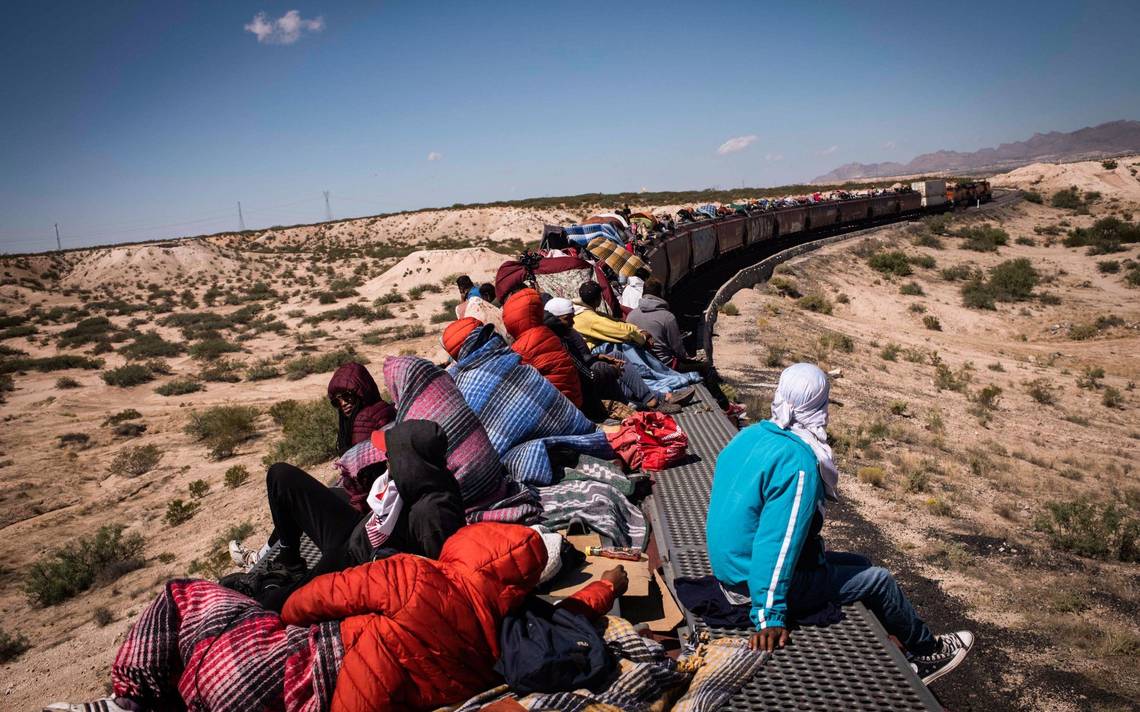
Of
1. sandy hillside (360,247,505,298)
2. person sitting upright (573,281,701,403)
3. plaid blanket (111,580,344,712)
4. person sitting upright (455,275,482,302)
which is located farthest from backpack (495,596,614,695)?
sandy hillside (360,247,505,298)

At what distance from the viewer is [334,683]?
90.2 inches

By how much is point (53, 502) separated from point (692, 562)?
439 inches

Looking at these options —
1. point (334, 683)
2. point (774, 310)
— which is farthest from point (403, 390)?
point (774, 310)

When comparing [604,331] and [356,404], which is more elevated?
[604,331]

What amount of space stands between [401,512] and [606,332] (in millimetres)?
3744

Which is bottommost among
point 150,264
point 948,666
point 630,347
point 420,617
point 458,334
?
point 948,666

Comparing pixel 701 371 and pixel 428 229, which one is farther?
pixel 428 229

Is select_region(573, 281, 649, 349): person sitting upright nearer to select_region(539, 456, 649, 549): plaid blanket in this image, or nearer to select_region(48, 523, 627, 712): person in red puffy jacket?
select_region(539, 456, 649, 549): plaid blanket

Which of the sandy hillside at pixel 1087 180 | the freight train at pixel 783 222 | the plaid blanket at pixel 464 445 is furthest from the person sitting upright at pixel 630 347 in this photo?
the sandy hillside at pixel 1087 180

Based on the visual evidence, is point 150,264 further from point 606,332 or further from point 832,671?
point 832,671

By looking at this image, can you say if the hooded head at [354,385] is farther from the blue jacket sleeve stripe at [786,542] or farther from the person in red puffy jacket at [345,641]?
the blue jacket sleeve stripe at [786,542]

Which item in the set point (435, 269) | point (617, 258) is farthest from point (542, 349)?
point (435, 269)

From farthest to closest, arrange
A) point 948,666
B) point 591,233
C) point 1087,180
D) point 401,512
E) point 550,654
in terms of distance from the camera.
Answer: point 1087,180 → point 591,233 → point 401,512 → point 948,666 → point 550,654

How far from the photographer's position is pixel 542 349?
5.31 meters
